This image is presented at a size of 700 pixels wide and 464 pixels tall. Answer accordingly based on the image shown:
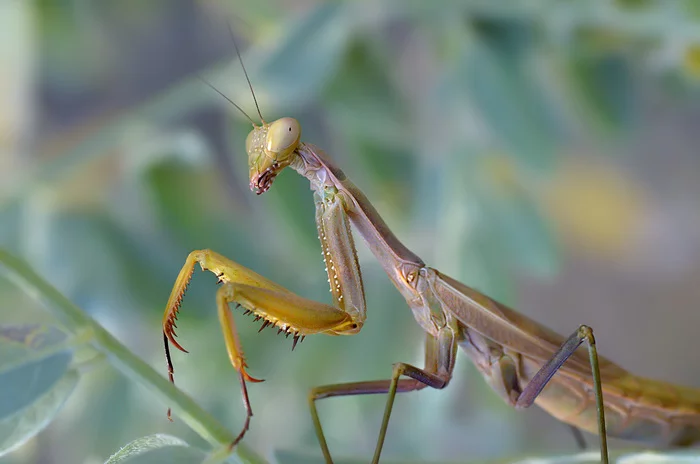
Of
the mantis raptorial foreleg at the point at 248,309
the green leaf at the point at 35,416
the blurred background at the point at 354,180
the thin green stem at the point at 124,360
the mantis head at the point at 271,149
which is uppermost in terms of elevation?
the blurred background at the point at 354,180

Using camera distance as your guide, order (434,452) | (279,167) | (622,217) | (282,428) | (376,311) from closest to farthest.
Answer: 1. (279,167)
2. (376,311)
3. (434,452)
4. (282,428)
5. (622,217)

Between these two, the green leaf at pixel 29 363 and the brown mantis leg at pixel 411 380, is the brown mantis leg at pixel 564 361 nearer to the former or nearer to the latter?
the brown mantis leg at pixel 411 380

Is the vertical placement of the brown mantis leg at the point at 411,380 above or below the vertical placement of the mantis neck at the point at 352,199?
below

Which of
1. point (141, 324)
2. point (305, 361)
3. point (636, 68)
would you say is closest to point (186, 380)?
point (141, 324)

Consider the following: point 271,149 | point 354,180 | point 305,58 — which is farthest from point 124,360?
point 354,180

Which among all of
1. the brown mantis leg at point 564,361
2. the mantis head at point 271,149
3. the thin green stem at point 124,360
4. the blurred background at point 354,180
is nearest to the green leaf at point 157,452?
the thin green stem at point 124,360

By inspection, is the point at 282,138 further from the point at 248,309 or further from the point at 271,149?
the point at 248,309

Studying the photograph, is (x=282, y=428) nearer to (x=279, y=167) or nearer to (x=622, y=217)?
(x=279, y=167)
